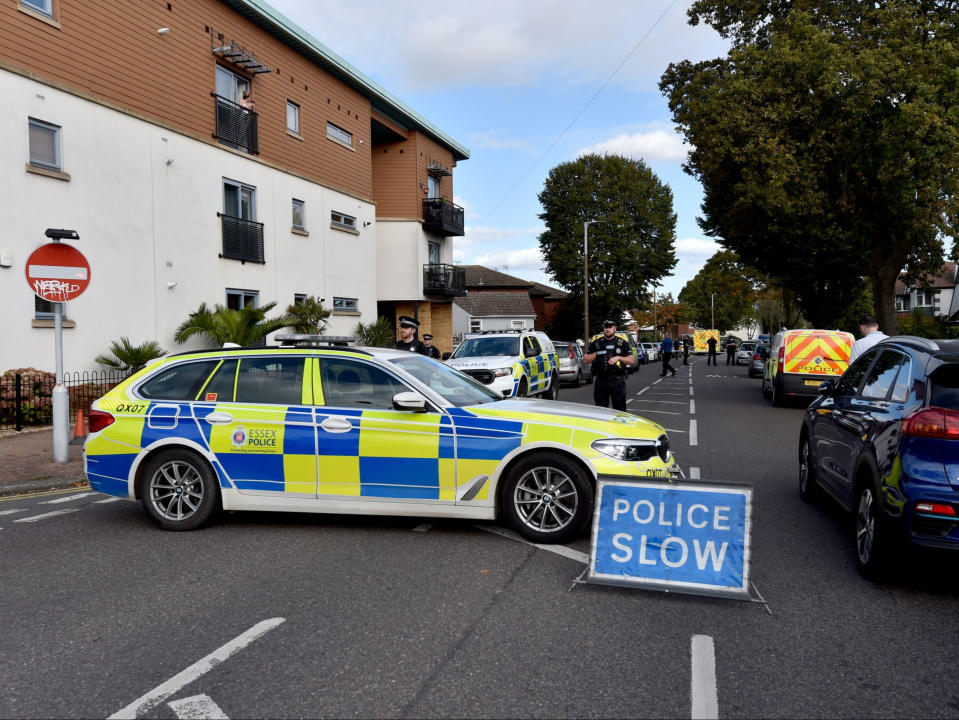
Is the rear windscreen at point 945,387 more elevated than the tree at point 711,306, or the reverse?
the tree at point 711,306

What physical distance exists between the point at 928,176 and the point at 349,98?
17492 mm

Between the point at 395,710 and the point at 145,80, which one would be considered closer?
the point at 395,710

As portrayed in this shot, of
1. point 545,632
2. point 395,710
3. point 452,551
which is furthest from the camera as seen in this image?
point 452,551

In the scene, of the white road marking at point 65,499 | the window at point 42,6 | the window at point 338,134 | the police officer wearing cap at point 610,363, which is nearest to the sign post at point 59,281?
the white road marking at point 65,499

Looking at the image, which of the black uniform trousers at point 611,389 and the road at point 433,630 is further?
the black uniform trousers at point 611,389

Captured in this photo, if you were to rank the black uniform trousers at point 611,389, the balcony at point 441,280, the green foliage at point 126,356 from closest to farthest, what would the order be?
1. the black uniform trousers at point 611,389
2. the green foliage at point 126,356
3. the balcony at point 441,280

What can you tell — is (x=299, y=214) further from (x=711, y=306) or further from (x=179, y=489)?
(x=711, y=306)

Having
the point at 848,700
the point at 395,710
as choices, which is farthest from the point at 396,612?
the point at 848,700

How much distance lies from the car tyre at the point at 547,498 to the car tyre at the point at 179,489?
2.45m

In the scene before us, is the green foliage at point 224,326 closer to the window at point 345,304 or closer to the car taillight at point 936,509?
the window at point 345,304

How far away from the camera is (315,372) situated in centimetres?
659

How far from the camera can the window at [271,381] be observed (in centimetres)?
655

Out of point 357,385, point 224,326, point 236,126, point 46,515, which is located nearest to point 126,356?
point 224,326

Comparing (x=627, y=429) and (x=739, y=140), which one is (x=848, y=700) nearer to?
(x=627, y=429)
